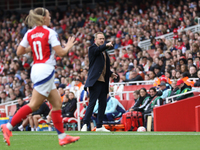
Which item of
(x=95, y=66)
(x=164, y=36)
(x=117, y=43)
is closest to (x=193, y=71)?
(x=95, y=66)

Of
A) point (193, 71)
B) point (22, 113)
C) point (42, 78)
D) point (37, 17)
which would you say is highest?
point (37, 17)

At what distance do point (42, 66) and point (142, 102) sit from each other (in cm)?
616

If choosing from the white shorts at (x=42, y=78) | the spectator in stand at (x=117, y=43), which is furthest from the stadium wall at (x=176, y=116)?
the spectator in stand at (x=117, y=43)

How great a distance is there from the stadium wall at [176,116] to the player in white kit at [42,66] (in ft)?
14.8

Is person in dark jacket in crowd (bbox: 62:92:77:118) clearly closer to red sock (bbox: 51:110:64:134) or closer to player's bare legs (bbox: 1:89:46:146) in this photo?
red sock (bbox: 51:110:64:134)

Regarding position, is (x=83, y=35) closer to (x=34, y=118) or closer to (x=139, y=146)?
(x=34, y=118)

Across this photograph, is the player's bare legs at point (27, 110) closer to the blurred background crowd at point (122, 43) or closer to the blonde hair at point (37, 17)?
the blonde hair at point (37, 17)

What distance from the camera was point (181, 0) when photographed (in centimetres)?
1959

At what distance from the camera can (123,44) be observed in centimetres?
1861

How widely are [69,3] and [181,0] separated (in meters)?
11.0

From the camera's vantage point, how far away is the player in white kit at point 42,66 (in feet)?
16.6

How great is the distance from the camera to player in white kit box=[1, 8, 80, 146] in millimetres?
5059

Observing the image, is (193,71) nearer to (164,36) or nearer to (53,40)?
(164,36)

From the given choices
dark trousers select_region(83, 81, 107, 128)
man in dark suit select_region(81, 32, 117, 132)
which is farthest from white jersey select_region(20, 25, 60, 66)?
dark trousers select_region(83, 81, 107, 128)
